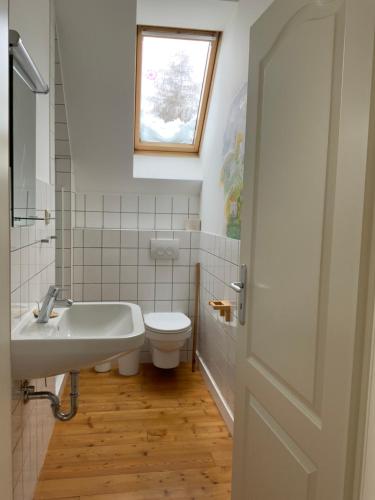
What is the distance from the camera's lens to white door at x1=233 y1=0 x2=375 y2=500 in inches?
32.4

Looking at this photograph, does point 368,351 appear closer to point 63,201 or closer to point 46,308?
point 46,308

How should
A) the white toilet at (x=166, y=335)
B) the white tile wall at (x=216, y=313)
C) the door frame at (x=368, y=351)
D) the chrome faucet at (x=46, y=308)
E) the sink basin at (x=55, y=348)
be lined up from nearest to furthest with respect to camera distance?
the door frame at (x=368, y=351)
the sink basin at (x=55, y=348)
the chrome faucet at (x=46, y=308)
the white tile wall at (x=216, y=313)
the white toilet at (x=166, y=335)

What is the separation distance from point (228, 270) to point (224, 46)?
1624mm

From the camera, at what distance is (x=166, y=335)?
9.66 feet

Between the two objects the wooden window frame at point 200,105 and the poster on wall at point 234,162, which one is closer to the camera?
the poster on wall at point 234,162

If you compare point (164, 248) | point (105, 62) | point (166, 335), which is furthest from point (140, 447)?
point (105, 62)

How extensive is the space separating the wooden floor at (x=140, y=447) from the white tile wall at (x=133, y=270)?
29.0 inches

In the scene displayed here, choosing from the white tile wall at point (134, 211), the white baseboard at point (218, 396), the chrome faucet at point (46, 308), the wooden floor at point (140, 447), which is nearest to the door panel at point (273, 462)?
the wooden floor at point (140, 447)

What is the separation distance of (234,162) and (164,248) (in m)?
1.27

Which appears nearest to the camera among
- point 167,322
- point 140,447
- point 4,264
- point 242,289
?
point 4,264

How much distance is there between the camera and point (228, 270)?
8.36 ft

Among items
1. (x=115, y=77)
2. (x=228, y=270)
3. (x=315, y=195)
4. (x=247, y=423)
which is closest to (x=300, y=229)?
(x=315, y=195)

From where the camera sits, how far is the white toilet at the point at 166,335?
2953 mm

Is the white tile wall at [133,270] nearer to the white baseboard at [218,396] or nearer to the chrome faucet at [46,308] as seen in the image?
the white baseboard at [218,396]
